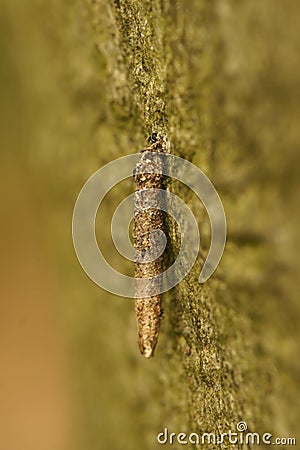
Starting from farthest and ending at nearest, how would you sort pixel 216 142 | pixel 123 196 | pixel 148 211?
pixel 123 196, pixel 148 211, pixel 216 142

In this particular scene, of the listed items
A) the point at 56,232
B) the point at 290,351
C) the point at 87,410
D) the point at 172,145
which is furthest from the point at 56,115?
the point at 290,351

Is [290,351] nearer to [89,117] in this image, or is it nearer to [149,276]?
[149,276]

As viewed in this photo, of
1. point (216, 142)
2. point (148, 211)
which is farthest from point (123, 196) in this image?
point (216, 142)

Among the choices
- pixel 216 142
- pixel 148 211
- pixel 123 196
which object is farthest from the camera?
pixel 123 196

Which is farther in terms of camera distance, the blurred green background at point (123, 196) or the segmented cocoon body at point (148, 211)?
the segmented cocoon body at point (148, 211)

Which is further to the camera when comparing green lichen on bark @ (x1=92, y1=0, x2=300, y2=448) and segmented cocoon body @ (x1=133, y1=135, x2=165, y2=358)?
segmented cocoon body @ (x1=133, y1=135, x2=165, y2=358)

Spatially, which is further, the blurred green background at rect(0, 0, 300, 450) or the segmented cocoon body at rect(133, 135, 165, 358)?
the segmented cocoon body at rect(133, 135, 165, 358)

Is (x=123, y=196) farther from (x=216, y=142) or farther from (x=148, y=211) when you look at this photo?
(x=216, y=142)

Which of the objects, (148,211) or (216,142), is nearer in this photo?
(216,142)
